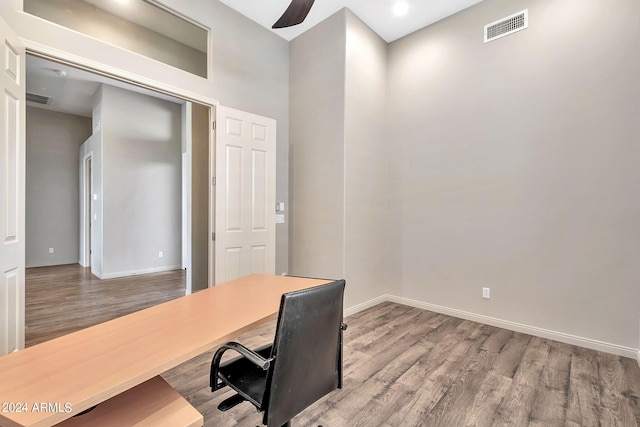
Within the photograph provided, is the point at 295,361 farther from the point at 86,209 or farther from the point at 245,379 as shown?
the point at 86,209

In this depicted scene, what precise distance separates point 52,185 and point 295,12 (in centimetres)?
758

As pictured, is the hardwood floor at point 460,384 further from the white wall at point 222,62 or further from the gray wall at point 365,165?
the white wall at point 222,62

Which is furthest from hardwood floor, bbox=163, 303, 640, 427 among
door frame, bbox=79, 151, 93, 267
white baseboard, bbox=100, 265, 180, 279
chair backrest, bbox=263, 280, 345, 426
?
door frame, bbox=79, 151, 93, 267

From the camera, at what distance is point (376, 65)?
12.9ft

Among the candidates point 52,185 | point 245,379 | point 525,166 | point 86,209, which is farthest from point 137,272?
point 525,166

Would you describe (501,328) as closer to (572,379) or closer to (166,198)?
(572,379)

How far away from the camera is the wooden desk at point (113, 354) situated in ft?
2.68

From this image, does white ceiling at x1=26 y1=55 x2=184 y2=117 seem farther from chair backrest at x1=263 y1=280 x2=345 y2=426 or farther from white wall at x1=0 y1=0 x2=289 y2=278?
chair backrest at x1=263 y1=280 x2=345 y2=426

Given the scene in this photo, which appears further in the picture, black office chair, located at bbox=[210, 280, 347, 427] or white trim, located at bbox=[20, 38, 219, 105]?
white trim, located at bbox=[20, 38, 219, 105]

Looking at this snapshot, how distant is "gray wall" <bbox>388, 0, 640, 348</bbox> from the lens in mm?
2574

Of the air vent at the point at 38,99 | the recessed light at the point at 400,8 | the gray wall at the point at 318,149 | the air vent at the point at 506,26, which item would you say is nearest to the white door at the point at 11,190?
the gray wall at the point at 318,149

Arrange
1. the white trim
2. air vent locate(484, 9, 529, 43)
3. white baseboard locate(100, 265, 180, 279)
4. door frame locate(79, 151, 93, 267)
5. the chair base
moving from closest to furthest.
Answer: the chair base
the white trim
air vent locate(484, 9, 529, 43)
white baseboard locate(100, 265, 180, 279)
door frame locate(79, 151, 93, 267)

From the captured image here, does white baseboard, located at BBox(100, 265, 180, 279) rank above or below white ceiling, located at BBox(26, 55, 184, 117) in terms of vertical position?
below

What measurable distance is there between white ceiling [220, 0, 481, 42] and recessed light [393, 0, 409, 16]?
0.04m
